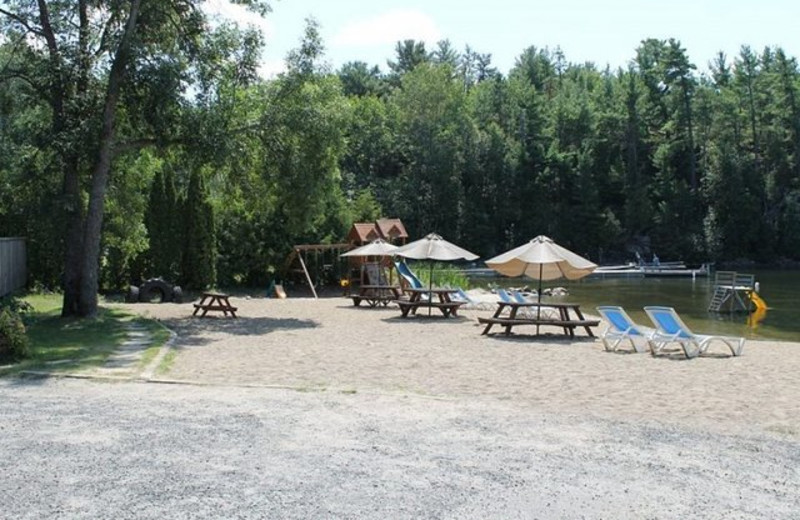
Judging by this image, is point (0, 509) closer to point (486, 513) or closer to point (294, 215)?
point (486, 513)

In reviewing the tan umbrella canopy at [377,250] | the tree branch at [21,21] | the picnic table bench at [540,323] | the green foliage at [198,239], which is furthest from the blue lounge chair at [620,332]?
the green foliage at [198,239]

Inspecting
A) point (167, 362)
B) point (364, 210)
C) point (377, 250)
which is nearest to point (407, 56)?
point (364, 210)

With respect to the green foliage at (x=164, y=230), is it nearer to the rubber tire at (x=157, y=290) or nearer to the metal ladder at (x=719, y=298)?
the rubber tire at (x=157, y=290)

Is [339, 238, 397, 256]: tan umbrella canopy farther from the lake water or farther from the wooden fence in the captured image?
the wooden fence

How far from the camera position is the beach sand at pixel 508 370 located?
9008 millimetres

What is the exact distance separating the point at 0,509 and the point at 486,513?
312 cm

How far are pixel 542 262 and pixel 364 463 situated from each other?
11.0 m

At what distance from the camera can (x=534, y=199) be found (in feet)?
231

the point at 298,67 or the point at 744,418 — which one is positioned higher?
the point at 298,67

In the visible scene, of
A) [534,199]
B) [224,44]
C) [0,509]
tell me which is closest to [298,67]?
[224,44]

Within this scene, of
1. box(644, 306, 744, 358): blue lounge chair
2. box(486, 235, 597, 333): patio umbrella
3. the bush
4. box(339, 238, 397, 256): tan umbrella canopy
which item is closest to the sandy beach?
box(644, 306, 744, 358): blue lounge chair

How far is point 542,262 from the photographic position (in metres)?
16.6

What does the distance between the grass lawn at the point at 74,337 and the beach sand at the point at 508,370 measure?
986mm

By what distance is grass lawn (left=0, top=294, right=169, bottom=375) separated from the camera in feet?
37.1
